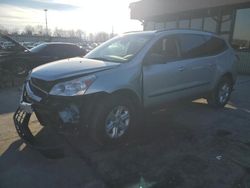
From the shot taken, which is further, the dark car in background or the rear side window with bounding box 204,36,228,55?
the dark car in background

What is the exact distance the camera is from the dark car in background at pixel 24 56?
10.4 metres

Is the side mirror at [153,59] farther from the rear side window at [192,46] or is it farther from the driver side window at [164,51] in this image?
the rear side window at [192,46]

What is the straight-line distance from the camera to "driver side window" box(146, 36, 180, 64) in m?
4.64

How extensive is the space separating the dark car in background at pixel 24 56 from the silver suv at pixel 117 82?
6.31 m

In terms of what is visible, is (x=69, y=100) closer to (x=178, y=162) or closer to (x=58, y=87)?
(x=58, y=87)

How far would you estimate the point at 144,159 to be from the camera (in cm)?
385

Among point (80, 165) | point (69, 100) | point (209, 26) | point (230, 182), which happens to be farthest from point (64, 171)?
point (209, 26)

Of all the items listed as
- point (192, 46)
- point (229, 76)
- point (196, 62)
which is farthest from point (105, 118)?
point (229, 76)

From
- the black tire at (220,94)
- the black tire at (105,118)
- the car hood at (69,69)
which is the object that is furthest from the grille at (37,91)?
the black tire at (220,94)

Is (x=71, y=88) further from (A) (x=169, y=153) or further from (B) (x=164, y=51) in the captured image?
(B) (x=164, y=51)

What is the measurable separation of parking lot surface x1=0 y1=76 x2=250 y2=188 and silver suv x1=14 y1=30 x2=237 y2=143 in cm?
35

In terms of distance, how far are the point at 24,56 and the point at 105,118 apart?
26.0ft

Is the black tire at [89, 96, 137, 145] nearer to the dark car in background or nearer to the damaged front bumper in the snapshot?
the damaged front bumper

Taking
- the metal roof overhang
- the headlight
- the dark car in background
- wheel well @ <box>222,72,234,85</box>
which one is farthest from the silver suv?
the metal roof overhang
